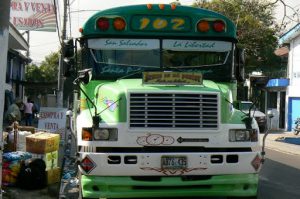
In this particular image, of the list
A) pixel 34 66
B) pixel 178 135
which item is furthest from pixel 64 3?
pixel 34 66

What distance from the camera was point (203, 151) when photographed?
269 inches

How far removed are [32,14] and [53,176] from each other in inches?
422

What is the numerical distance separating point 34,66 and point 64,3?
45.7 meters

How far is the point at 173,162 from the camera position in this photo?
21.9ft

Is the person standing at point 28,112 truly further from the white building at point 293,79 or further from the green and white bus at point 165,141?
the green and white bus at point 165,141

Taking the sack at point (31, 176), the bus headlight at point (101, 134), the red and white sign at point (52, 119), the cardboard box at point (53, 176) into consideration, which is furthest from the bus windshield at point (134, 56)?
the red and white sign at point (52, 119)

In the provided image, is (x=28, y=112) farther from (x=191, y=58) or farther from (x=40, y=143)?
(x=191, y=58)

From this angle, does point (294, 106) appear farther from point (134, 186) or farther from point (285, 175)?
point (134, 186)

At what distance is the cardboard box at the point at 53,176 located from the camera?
9750 millimetres

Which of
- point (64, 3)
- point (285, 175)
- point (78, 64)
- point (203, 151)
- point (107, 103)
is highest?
point (64, 3)

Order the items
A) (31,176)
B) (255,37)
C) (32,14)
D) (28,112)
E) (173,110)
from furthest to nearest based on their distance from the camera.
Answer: (255,37)
(28,112)
(32,14)
(31,176)
(173,110)

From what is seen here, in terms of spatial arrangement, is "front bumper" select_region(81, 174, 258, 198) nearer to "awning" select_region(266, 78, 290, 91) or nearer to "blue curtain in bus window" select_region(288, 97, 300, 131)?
"blue curtain in bus window" select_region(288, 97, 300, 131)

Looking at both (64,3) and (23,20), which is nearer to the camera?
(23,20)

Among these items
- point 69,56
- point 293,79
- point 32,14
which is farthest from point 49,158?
point 293,79
